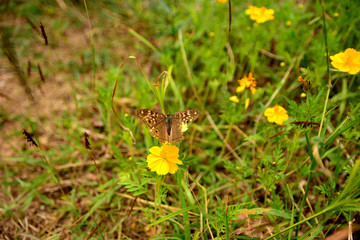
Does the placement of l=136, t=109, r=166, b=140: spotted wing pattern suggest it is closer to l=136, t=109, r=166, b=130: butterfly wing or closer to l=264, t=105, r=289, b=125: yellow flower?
l=136, t=109, r=166, b=130: butterfly wing

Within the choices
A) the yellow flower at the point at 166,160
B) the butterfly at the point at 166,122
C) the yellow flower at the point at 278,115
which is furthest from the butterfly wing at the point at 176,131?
the yellow flower at the point at 278,115

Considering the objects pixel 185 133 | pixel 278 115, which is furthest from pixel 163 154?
pixel 278 115

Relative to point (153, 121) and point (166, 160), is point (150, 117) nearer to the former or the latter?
point (153, 121)

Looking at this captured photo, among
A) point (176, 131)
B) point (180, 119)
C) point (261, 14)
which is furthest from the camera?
point (261, 14)

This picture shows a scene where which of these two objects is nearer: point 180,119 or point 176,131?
point 176,131

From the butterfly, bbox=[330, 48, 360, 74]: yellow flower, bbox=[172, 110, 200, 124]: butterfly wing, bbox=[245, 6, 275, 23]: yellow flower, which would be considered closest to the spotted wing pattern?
the butterfly

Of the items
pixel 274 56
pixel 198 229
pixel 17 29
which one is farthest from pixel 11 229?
pixel 274 56

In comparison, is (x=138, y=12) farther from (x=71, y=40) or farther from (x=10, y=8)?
(x=10, y=8)
